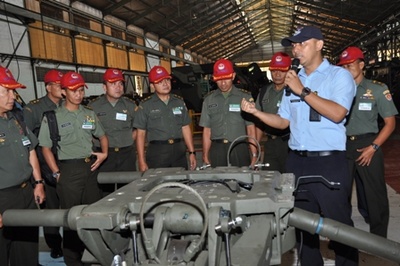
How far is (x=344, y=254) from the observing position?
2.59 m

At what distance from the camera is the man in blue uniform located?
7.91 feet

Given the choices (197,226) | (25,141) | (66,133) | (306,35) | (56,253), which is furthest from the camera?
(56,253)

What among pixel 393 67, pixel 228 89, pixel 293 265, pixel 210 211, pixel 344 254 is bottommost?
pixel 293 265

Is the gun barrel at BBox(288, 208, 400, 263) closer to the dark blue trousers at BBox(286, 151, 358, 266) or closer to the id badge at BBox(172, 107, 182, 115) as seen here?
the dark blue trousers at BBox(286, 151, 358, 266)

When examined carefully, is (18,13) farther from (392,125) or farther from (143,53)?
(143,53)

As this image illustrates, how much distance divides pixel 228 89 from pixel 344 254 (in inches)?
90.3

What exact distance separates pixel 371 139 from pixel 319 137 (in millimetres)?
1218

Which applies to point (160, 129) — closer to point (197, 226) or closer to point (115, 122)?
point (115, 122)

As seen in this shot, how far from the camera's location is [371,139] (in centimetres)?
342

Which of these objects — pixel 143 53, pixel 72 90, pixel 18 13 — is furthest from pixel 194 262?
pixel 143 53

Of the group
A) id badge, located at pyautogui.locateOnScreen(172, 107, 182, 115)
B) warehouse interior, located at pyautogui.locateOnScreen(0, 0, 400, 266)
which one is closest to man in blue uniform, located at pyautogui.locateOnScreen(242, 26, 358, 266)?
warehouse interior, located at pyautogui.locateOnScreen(0, 0, 400, 266)

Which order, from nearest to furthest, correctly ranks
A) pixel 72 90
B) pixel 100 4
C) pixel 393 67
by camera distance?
pixel 72 90
pixel 393 67
pixel 100 4

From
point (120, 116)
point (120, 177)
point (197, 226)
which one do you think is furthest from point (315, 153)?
point (120, 116)

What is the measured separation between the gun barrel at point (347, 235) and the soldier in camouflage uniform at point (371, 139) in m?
2.12
